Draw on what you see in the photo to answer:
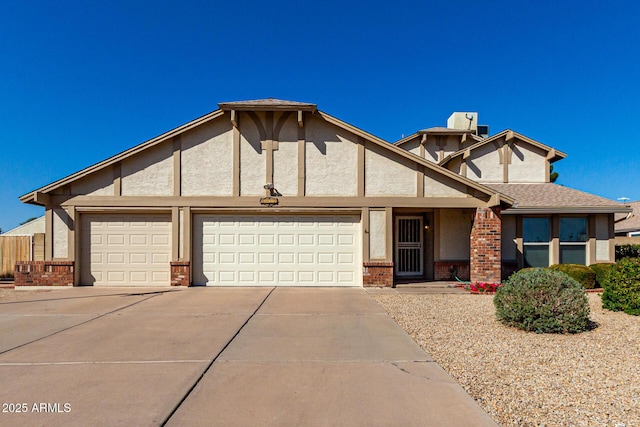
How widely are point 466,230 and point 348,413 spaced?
10658 millimetres

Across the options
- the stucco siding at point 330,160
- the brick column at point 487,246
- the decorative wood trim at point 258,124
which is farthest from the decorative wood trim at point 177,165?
the brick column at point 487,246

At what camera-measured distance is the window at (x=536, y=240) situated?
43.0ft

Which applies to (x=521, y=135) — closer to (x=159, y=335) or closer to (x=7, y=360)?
(x=159, y=335)

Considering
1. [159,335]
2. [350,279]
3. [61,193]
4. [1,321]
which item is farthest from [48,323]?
[350,279]

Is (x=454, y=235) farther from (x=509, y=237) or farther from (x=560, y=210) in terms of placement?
(x=560, y=210)

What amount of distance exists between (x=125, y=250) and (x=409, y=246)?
9.63 metres

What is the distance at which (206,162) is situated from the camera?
11.3 meters

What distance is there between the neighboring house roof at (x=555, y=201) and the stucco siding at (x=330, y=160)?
5.83 meters

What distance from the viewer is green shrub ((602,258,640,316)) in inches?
303

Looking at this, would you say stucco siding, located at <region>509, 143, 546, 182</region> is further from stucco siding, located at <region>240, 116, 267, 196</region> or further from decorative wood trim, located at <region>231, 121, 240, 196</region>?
decorative wood trim, located at <region>231, 121, 240, 196</region>

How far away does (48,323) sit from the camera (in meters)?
6.87

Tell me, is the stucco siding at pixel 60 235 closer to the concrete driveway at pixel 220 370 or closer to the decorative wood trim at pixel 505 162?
the concrete driveway at pixel 220 370

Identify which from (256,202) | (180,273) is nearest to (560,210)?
(256,202)

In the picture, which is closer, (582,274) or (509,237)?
(582,274)
